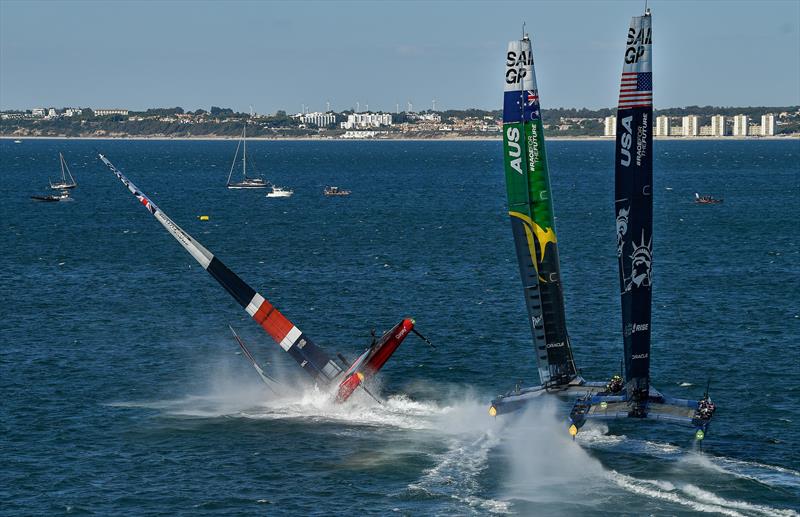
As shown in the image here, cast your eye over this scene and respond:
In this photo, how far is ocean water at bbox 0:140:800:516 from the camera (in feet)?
166

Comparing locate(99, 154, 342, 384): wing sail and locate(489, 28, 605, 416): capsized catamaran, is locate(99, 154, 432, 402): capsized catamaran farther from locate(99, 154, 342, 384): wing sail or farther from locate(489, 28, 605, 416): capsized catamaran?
locate(489, 28, 605, 416): capsized catamaran

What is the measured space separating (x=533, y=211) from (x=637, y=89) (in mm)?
9898

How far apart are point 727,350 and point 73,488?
41.1 meters

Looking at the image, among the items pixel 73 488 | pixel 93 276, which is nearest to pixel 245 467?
pixel 73 488

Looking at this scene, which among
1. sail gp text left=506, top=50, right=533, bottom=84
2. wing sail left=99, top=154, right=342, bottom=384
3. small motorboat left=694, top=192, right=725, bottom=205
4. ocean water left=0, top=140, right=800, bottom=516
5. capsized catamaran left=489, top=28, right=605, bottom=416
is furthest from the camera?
small motorboat left=694, top=192, right=725, bottom=205

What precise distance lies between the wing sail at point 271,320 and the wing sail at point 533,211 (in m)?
11.1

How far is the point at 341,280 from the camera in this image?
10812 cm

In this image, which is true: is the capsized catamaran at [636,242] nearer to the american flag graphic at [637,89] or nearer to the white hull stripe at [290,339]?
the american flag graphic at [637,89]

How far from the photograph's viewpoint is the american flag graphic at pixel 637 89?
49281 millimetres

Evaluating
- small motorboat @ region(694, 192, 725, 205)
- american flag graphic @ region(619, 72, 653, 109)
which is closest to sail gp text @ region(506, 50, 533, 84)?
american flag graphic @ region(619, 72, 653, 109)

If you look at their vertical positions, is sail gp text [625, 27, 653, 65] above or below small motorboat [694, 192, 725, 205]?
above

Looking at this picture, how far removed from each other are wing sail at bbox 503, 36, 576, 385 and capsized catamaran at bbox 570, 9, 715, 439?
6058mm

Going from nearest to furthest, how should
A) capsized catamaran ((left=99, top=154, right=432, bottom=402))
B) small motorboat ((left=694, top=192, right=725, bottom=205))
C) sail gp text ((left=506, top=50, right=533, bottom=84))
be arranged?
sail gp text ((left=506, top=50, right=533, bottom=84)) → capsized catamaran ((left=99, top=154, right=432, bottom=402)) → small motorboat ((left=694, top=192, right=725, bottom=205))

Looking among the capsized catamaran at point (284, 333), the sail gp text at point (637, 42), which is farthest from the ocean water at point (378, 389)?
the sail gp text at point (637, 42)
